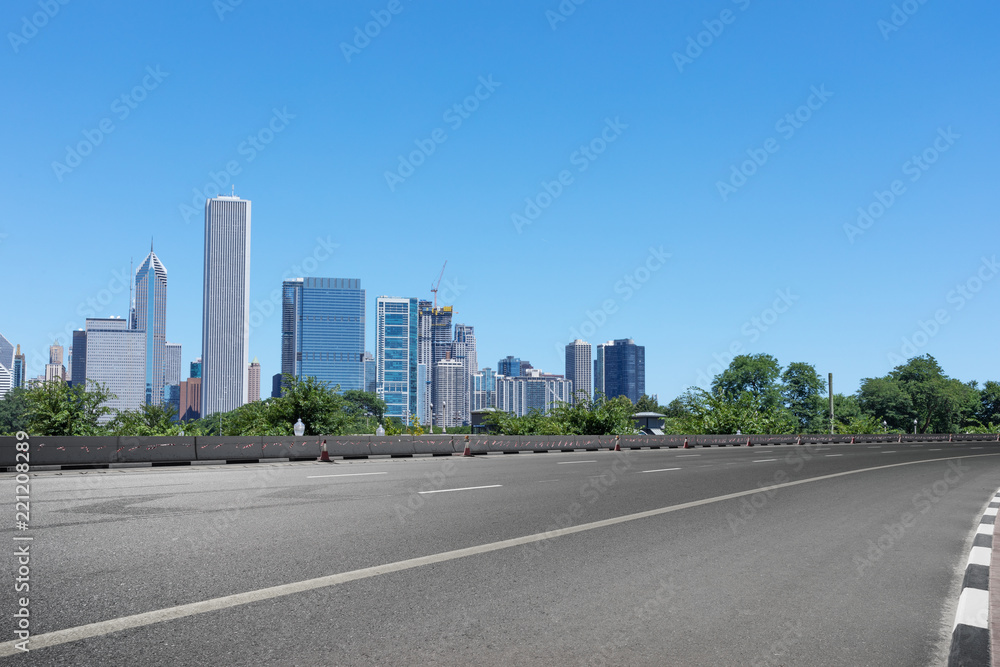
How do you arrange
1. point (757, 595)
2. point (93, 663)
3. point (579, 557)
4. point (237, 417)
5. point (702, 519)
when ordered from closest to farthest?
1. point (93, 663)
2. point (757, 595)
3. point (579, 557)
4. point (702, 519)
5. point (237, 417)

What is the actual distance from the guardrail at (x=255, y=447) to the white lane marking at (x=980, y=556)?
Answer: 20.7m

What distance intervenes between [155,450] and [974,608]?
22093mm

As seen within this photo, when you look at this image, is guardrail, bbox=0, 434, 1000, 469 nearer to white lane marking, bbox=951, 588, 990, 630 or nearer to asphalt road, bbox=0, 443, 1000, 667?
asphalt road, bbox=0, 443, 1000, 667

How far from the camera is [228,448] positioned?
24.3 meters

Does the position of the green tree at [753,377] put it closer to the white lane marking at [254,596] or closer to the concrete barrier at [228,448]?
the concrete barrier at [228,448]

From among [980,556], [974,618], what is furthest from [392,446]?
[974,618]

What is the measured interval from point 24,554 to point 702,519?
7.87 metres

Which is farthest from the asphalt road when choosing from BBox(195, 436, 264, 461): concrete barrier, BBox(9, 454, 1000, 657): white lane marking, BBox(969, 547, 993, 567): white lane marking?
BBox(195, 436, 264, 461): concrete barrier

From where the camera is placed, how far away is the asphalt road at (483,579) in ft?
14.3

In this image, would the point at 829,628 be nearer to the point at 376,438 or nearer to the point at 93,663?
the point at 93,663

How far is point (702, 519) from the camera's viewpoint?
1016cm

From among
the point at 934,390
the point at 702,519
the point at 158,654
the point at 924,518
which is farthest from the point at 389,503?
the point at 934,390

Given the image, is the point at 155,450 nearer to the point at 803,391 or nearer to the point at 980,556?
the point at 980,556

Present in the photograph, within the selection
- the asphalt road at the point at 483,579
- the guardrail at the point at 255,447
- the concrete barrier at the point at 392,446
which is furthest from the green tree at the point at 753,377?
the asphalt road at the point at 483,579
